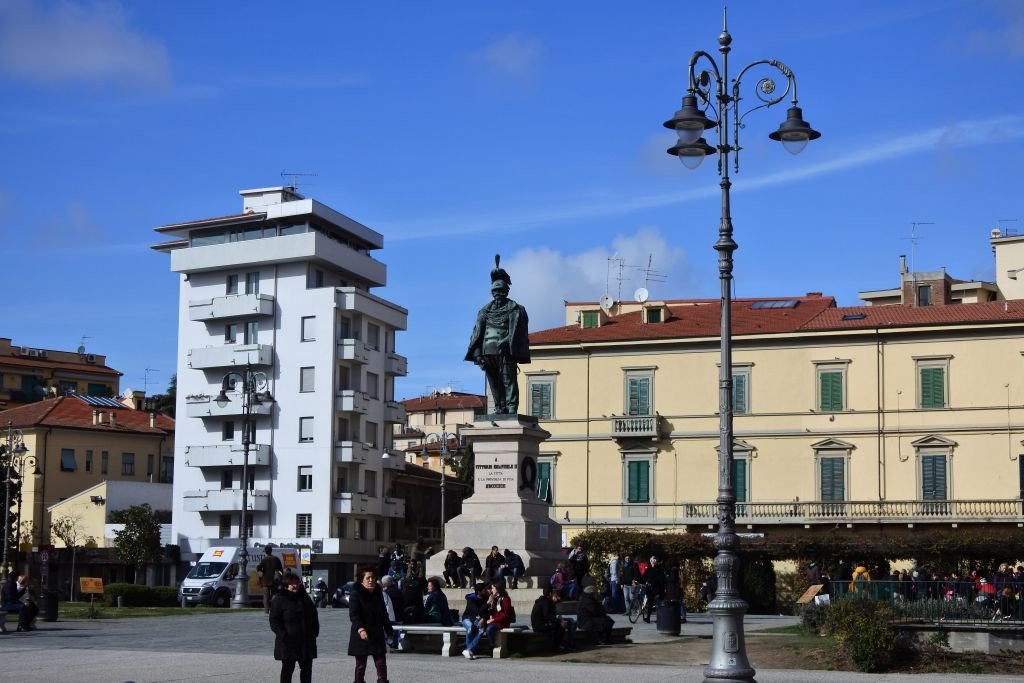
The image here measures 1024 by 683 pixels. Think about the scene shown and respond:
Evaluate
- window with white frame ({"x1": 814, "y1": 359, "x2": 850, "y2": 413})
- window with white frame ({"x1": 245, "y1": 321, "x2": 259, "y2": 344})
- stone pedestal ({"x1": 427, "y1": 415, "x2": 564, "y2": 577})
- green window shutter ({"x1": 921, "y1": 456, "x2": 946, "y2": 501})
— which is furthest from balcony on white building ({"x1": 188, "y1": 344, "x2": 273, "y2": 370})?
stone pedestal ({"x1": 427, "y1": 415, "x2": 564, "y2": 577})

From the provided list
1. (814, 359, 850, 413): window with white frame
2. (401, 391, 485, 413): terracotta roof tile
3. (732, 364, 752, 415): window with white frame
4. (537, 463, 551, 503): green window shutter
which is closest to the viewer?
(814, 359, 850, 413): window with white frame

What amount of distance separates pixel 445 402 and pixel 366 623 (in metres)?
105

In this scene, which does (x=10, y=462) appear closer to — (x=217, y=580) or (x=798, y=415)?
(x=217, y=580)

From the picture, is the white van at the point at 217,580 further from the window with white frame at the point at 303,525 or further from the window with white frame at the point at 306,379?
the window with white frame at the point at 306,379

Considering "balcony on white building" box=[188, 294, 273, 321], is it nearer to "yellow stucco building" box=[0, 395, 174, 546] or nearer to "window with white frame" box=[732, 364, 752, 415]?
"yellow stucco building" box=[0, 395, 174, 546]

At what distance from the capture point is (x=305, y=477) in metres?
73.7

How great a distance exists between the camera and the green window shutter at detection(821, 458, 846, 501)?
6019 centimetres

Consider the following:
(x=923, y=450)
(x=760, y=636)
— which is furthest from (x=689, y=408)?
(x=760, y=636)

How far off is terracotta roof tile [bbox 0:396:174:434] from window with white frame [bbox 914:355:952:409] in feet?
154

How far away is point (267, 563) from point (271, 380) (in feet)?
134

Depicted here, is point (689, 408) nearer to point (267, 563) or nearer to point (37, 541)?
point (267, 563)

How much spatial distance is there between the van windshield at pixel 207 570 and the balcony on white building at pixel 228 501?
24194 millimetres

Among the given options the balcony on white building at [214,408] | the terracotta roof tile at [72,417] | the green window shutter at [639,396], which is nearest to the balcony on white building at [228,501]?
the balcony on white building at [214,408]

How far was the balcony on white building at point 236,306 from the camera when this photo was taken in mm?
75062
